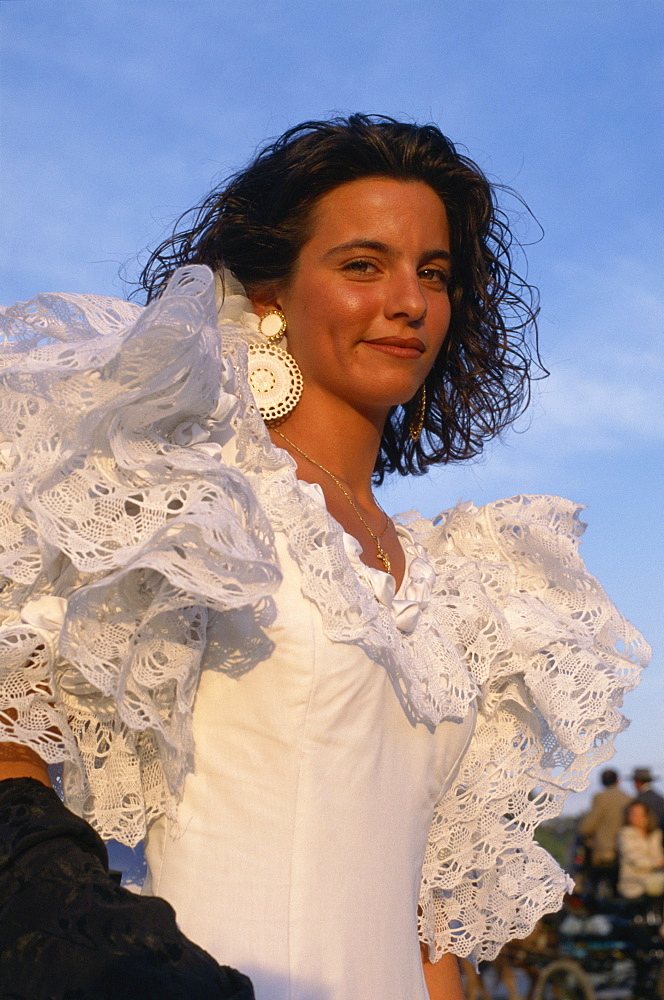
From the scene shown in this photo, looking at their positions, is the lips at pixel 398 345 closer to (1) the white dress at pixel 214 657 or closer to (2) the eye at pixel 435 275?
(2) the eye at pixel 435 275

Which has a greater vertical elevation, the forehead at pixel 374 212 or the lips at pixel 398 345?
the forehead at pixel 374 212

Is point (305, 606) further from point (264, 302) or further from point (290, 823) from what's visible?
point (264, 302)

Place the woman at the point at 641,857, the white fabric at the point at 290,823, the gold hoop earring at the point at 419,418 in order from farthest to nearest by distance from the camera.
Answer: the woman at the point at 641,857
the gold hoop earring at the point at 419,418
the white fabric at the point at 290,823

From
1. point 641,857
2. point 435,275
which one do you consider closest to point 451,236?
point 435,275

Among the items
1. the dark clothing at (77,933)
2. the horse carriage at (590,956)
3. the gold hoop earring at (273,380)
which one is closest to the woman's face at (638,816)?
the horse carriage at (590,956)

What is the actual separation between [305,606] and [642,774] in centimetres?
646

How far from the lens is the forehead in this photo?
1955mm

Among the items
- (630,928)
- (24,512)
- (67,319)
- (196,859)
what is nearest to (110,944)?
(196,859)

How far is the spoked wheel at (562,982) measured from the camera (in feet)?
22.6

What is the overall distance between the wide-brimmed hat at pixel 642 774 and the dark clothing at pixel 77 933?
671 cm

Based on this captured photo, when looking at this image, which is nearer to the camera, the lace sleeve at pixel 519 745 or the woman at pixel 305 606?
the woman at pixel 305 606

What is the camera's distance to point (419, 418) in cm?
243

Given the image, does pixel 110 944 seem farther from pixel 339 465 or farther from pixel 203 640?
pixel 339 465

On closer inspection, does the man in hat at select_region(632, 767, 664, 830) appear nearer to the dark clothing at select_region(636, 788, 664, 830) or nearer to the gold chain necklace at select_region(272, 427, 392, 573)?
the dark clothing at select_region(636, 788, 664, 830)
